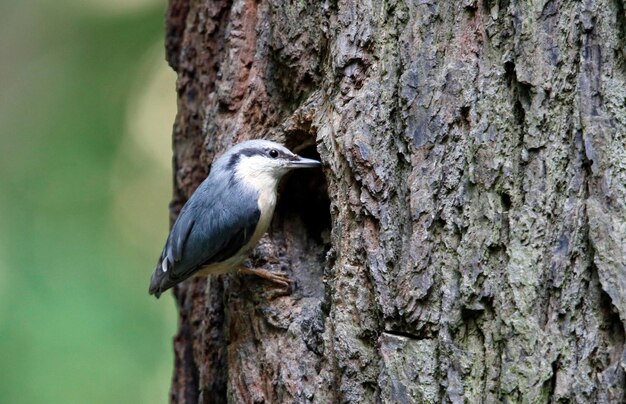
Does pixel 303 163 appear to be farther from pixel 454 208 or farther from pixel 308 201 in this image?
pixel 454 208

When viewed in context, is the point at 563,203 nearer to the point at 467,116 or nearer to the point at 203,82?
the point at 467,116

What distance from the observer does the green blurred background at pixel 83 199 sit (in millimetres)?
4203

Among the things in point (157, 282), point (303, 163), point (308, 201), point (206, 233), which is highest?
point (303, 163)

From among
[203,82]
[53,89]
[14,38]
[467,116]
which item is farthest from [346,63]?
[14,38]

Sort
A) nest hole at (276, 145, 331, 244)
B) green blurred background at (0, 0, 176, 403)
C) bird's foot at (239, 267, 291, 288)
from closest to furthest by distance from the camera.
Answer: bird's foot at (239, 267, 291, 288) < nest hole at (276, 145, 331, 244) < green blurred background at (0, 0, 176, 403)

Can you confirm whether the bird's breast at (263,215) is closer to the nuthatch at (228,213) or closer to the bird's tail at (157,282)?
the nuthatch at (228,213)

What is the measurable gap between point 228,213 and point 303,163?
421mm

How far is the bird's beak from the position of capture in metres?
3.04

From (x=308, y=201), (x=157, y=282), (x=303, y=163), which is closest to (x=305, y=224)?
(x=308, y=201)

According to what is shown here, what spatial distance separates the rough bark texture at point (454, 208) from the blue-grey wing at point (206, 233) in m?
0.26

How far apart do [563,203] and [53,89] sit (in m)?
4.16

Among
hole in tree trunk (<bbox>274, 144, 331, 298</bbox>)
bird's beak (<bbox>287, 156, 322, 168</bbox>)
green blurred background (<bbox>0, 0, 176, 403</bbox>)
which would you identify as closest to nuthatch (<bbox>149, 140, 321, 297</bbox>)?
bird's beak (<bbox>287, 156, 322, 168</bbox>)

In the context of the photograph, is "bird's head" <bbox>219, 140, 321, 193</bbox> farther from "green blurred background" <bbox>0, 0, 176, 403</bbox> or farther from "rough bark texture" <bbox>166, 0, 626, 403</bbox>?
"green blurred background" <bbox>0, 0, 176, 403</bbox>

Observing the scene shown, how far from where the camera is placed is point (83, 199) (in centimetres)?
489
